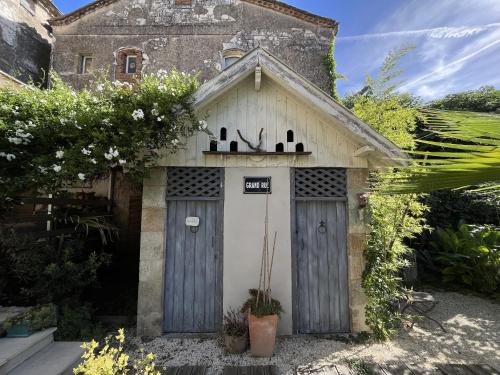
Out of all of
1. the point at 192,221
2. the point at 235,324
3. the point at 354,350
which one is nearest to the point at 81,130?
the point at 192,221

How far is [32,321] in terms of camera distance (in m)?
3.69

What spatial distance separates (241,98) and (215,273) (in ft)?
9.86

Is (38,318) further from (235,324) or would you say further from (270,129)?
(270,129)

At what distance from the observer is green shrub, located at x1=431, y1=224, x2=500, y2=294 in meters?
6.71

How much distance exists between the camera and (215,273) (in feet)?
15.3

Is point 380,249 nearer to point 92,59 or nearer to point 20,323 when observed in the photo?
point 20,323

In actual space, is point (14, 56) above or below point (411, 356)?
above

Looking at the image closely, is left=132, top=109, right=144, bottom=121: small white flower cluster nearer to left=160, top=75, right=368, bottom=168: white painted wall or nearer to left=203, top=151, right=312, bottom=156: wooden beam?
left=160, top=75, right=368, bottom=168: white painted wall

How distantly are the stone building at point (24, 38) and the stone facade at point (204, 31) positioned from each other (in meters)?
1.78

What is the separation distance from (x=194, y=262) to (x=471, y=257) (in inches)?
277

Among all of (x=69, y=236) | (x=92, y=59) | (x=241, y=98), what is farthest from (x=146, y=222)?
(x=92, y=59)

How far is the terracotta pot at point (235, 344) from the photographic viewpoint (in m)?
4.09

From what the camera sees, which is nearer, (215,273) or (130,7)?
(215,273)

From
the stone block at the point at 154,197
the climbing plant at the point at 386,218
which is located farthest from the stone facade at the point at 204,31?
the stone block at the point at 154,197
